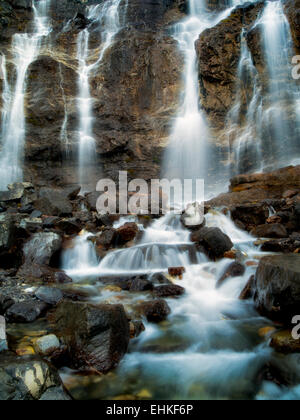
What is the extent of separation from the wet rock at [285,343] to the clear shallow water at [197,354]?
0.11m

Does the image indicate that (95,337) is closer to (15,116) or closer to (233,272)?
(233,272)

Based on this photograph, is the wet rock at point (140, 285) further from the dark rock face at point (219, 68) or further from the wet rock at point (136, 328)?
the dark rock face at point (219, 68)

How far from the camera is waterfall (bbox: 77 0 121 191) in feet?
53.7

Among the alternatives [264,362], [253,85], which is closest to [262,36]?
[253,85]

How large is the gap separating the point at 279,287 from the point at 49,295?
357 centimetres

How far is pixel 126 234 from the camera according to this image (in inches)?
315

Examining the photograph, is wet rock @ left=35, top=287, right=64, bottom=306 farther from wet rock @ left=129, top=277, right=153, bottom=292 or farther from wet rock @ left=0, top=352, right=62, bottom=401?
wet rock @ left=0, top=352, right=62, bottom=401

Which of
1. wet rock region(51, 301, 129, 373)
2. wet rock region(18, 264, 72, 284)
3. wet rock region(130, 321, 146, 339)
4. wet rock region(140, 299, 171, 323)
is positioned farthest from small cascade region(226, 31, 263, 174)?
wet rock region(51, 301, 129, 373)

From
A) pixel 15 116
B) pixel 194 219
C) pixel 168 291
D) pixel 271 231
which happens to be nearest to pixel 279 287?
pixel 168 291

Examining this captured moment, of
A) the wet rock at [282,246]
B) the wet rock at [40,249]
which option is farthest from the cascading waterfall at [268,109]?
the wet rock at [40,249]

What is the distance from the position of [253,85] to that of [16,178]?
47.6 ft

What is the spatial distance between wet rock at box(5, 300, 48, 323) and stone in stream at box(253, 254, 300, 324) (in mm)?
3365

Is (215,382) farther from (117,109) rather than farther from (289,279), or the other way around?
(117,109)

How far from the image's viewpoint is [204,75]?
659 inches
